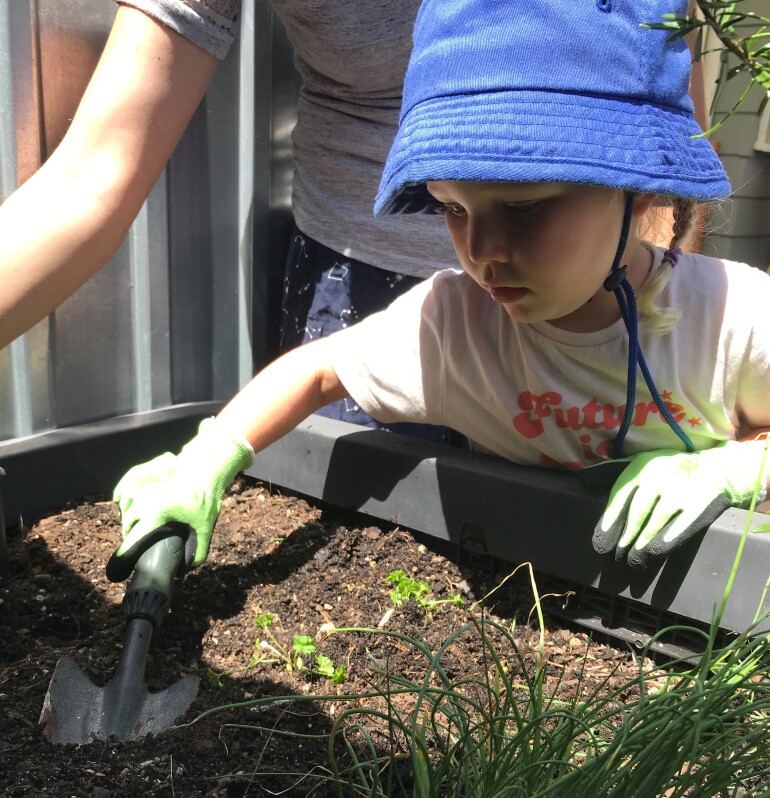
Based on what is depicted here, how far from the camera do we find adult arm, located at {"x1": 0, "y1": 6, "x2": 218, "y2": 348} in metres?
1.18

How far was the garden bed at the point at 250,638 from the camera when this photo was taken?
85 cm

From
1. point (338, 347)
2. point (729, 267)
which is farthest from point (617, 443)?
point (338, 347)

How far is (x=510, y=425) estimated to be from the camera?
4.44 feet

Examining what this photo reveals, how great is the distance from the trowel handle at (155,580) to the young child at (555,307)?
0.09 ft

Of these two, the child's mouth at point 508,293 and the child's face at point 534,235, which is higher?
the child's face at point 534,235

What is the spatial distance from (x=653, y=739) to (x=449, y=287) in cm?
88

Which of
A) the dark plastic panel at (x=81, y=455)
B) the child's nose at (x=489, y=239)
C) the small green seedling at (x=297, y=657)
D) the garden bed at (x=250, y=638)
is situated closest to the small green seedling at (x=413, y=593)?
the garden bed at (x=250, y=638)

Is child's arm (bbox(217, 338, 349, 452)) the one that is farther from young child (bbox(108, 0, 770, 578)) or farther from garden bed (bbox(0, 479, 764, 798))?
garden bed (bbox(0, 479, 764, 798))

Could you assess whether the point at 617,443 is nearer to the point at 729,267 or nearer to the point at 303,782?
the point at 729,267

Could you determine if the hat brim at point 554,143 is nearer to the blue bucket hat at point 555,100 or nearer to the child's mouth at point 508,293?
the blue bucket hat at point 555,100

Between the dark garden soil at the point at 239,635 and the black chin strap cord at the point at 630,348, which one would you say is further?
the black chin strap cord at the point at 630,348

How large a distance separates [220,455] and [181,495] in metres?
0.10

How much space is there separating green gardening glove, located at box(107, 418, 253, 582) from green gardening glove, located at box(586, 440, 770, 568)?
22.9 inches

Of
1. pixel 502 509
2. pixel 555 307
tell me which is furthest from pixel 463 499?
pixel 555 307
